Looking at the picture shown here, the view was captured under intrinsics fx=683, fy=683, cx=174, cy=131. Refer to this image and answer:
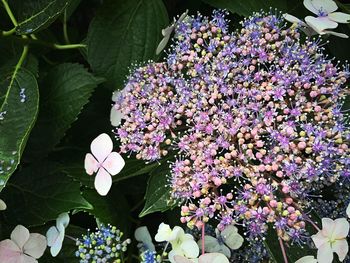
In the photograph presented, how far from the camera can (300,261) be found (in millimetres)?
1064

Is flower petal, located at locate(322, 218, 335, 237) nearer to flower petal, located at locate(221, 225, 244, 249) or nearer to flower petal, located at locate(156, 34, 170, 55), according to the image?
flower petal, located at locate(221, 225, 244, 249)

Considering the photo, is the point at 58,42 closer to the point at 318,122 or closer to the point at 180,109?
the point at 180,109


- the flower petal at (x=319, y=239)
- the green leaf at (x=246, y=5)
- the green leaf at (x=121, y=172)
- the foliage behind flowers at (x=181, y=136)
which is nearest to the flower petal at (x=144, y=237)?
the foliage behind flowers at (x=181, y=136)

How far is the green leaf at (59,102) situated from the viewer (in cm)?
129

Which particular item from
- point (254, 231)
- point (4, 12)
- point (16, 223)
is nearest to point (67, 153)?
point (16, 223)

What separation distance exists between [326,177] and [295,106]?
0.13 m

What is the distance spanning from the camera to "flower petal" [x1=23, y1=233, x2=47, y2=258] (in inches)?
48.0

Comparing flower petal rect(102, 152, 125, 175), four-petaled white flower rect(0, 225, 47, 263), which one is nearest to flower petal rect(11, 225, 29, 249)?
four-petaled white flower rect(0, 225, 47, 263)

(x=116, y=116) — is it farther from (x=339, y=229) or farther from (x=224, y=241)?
(x=339, y=229)

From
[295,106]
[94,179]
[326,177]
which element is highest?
[295,106]

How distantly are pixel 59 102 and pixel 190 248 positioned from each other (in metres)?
0.42

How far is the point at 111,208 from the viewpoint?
4.13 feet

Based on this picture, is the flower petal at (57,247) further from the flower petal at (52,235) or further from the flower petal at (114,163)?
the flower petal at (114,163)

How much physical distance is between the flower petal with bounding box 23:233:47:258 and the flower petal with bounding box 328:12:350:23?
25.3 inches
